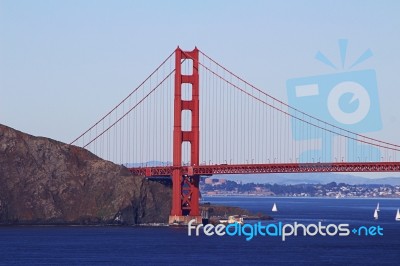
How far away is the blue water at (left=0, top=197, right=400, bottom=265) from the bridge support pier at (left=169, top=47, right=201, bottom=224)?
2236mm

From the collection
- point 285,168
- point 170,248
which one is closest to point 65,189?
point 285,168

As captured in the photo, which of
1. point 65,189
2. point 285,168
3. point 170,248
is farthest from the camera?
point 65,189

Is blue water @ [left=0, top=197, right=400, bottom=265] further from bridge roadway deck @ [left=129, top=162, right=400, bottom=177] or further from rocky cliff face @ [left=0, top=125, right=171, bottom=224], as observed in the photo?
bridge roadway deck @ [left=129, top=162, right=400, bottom=177]

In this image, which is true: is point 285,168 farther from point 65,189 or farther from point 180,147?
point 65,189

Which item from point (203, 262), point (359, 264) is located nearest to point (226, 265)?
point (203, 262)

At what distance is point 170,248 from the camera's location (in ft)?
323

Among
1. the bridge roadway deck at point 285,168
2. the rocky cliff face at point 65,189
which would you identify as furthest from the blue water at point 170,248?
the bridge roadway deck at point 285,168

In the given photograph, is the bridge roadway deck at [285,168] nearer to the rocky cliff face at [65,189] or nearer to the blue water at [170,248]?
the blue water at [170,248]

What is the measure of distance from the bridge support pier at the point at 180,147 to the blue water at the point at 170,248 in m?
2.24

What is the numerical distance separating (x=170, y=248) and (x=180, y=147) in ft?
65.0

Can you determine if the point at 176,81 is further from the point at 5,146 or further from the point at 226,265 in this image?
the point at 226,265

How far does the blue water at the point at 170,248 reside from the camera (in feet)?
288

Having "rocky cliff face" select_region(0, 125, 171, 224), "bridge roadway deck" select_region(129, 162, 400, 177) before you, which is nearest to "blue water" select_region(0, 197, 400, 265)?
"rocky cliff face" select_region(0, 125, 171, 224)

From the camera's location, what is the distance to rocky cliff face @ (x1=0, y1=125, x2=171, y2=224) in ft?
404
